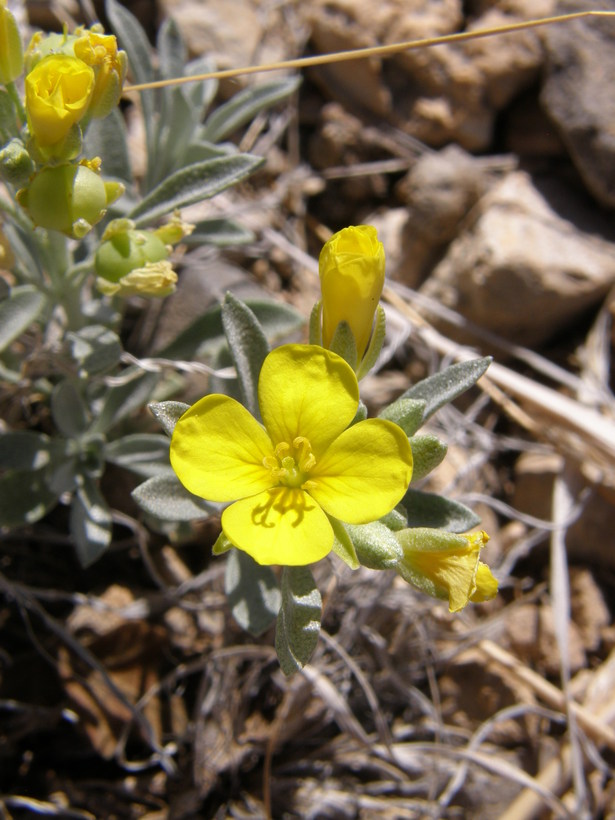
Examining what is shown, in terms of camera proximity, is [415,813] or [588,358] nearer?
[415,813]

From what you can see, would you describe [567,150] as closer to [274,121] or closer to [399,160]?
[399,160]

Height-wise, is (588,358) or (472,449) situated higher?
(588,358)

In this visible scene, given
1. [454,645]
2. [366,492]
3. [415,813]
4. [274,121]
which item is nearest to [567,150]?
[274,121]

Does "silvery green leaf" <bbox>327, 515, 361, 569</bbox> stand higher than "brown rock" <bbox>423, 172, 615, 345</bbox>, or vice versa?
"silvery green leaf" <bbox>327, 515, 361, 569</bbox>

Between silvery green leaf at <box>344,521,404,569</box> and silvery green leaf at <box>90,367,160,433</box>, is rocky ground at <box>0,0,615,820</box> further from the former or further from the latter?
silvery green leaf at <box>344,521,404,569</box>

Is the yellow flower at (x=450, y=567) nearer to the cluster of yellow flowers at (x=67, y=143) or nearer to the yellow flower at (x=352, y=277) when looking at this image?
the yellow flower at (x=352, y=277)

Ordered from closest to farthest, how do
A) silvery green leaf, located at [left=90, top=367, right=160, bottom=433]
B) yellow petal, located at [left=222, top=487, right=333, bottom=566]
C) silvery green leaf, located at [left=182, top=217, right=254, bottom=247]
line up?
yellow petal, located at [left=222, top=487, right=333, bottom=566]
silvery green leaf, located at [left=90, top=367, right=160, bottom=433]
silvery green leaf, located at [left=182, top=217, right=254, bottom=247]

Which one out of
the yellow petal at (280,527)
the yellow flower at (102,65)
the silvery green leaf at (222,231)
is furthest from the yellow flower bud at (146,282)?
the silvery green leaf at (222,231)

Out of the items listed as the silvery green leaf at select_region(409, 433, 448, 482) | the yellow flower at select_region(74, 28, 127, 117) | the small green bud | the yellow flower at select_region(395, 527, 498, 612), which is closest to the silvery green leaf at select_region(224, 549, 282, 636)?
the yellow flower at select_region(395, 527, 498, 612)
